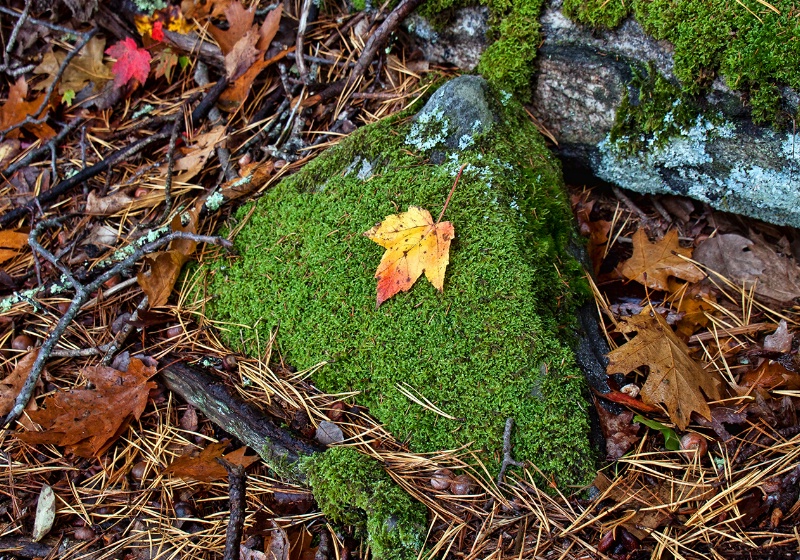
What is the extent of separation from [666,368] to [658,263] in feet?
2.09

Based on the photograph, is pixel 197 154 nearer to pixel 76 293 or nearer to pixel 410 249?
pixel 76 293

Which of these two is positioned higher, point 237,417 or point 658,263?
point 658,263

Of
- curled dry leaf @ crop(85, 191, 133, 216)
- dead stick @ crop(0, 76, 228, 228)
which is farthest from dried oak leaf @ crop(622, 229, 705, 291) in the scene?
curled dry leaf @ crop(85, 191, 133, 216)

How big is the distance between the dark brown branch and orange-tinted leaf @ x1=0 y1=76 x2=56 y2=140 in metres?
1.84

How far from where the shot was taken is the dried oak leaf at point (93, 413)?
2.19 meters

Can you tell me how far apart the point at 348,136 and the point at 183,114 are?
3.53ft

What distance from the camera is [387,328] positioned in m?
2.14

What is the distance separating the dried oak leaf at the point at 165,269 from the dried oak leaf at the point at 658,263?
2022 mm

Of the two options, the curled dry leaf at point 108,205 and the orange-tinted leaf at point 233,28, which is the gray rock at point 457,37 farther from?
the curled dry leaf at point 108,205

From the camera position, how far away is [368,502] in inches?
70.5

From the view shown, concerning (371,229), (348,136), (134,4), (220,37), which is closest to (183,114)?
(220,37)

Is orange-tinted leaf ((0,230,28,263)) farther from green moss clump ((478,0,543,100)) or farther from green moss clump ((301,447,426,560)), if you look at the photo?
green moss clump ((478,0,543,100))

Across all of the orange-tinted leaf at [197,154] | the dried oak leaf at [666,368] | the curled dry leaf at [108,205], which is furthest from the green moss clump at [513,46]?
the curled dry leaf at [108,205]

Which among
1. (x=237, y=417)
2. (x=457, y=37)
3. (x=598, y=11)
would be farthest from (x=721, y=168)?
(x=237, y=417)
